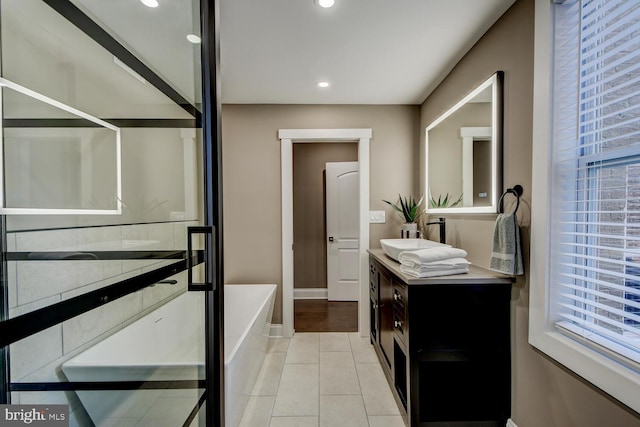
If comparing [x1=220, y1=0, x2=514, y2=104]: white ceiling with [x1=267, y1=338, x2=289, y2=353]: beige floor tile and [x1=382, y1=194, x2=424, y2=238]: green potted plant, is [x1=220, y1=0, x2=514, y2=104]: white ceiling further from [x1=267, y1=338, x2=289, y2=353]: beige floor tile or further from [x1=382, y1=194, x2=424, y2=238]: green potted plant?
[x1=267, y1=338, x2=289, y2=353]: beige floor tile

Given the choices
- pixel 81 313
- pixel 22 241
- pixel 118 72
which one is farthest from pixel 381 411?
pixel 118 72

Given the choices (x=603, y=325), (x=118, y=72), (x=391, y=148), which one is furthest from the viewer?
(x=391, y=148)

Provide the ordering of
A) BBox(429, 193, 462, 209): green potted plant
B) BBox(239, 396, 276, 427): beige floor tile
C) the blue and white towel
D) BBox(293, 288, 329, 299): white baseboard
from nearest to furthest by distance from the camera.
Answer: the blue and white towel
BBox(239, 396, 276, 427): beige floor tile
BBox(429, 193, 462, 209): green potted plant
BBox(293, 288, 329, 299): white baseboard

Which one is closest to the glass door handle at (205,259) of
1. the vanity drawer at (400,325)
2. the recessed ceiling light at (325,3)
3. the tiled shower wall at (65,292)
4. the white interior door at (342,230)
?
the tiled shower wall at (65,292)

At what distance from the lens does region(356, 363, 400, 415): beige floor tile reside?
195 cm

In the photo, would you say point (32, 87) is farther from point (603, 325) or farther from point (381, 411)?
point (381, 411)

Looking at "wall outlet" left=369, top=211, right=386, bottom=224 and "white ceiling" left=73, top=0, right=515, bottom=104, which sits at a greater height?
"white ceiling" left=73, top=0, right=515, bottom=104

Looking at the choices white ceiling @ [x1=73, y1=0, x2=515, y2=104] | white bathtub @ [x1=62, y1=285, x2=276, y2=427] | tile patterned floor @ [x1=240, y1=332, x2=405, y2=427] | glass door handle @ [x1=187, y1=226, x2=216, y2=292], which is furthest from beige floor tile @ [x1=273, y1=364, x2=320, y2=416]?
white ceiling @ [x1=73, y1=0, x2=515, y2=104]

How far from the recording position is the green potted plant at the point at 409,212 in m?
2.91

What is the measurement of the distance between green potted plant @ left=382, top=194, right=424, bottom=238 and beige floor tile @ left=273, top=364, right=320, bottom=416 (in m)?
1.54

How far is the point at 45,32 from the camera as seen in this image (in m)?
0.58

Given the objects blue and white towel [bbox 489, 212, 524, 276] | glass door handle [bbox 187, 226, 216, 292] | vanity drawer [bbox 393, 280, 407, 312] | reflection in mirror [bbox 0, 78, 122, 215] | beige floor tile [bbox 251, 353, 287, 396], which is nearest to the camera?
reflection in mirror [bbox 0, 78, 122, 215]

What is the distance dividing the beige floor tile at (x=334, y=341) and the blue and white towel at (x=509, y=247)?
1848 millimetres

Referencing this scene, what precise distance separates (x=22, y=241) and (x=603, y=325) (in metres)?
1.82
